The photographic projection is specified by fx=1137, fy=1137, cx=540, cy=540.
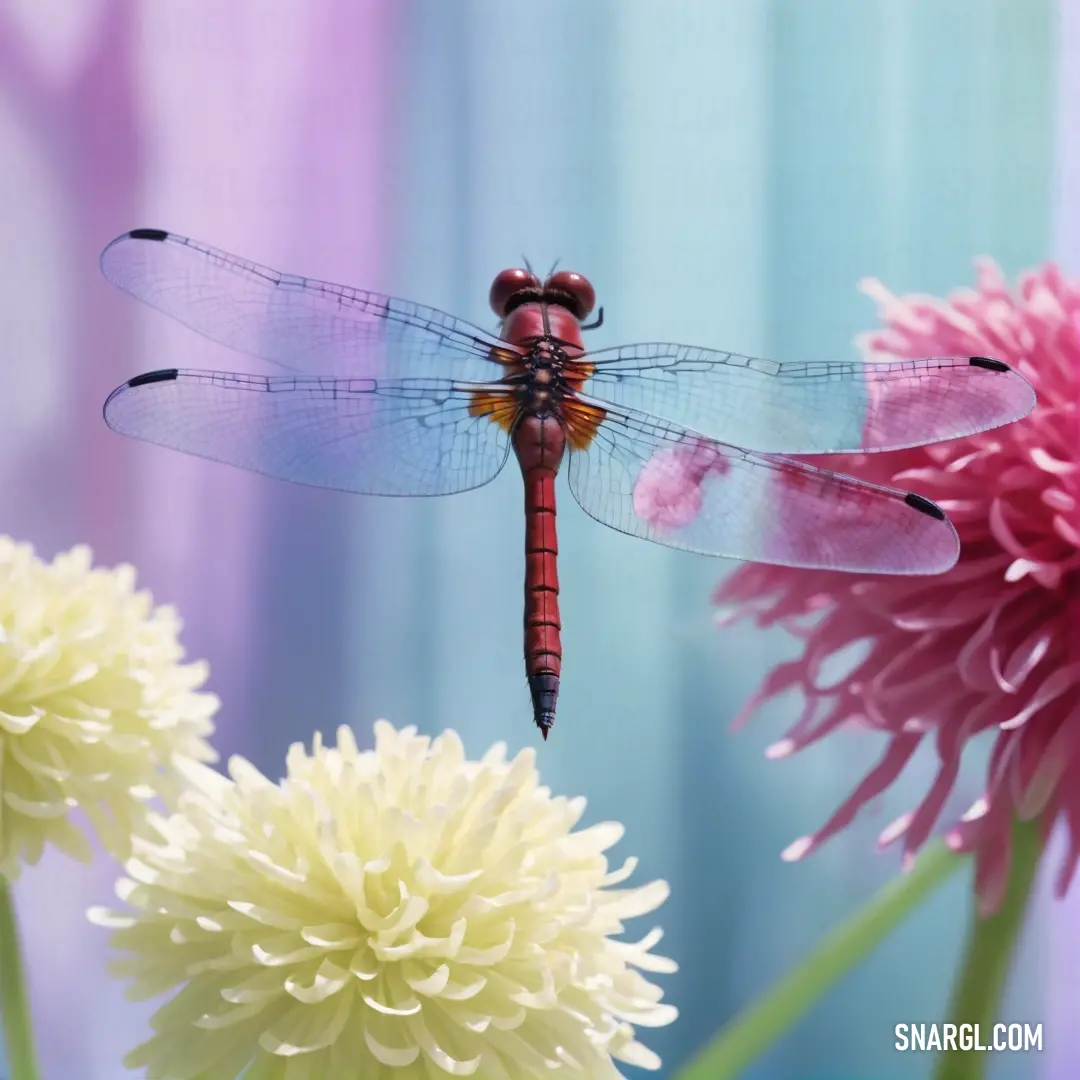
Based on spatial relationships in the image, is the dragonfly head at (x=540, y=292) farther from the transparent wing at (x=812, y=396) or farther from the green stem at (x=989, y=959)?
the green stem at (x=989, y=959)

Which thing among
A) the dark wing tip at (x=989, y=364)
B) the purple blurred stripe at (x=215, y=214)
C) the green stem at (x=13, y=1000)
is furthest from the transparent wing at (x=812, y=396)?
the green stem at (x=13, y=1000)

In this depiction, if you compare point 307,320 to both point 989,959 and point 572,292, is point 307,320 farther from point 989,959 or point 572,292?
point 989,959

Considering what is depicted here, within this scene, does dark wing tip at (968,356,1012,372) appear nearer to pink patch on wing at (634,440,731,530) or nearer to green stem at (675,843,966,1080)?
pink patch on wing at (634,440,731,530)

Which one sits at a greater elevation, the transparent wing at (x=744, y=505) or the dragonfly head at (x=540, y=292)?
the dragonfly head at (x=540, y=292)

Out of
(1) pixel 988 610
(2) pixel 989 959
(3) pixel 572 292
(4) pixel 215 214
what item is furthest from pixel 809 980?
(4) pixel 215 214

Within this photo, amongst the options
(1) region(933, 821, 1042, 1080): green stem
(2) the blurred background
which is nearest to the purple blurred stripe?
(2) the blurred background

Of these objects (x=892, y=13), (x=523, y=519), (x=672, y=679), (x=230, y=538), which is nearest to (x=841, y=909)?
(x=672, y=679)
